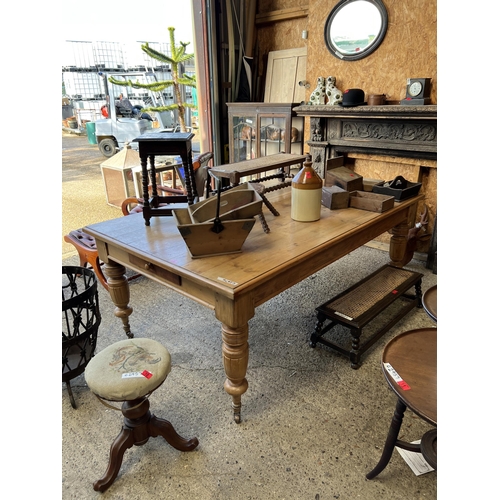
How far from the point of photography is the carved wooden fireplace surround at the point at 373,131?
306cm

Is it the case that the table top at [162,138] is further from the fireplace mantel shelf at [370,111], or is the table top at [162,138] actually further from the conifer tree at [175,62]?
the conifer tree at [175,62]

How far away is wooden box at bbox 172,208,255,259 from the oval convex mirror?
2.73 m

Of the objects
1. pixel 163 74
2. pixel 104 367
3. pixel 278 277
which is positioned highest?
pixel 163 74

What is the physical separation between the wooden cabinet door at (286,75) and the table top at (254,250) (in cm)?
241

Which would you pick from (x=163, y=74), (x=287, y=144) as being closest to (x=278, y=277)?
(x=287, y=144)

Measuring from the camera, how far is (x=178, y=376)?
204 centimetres

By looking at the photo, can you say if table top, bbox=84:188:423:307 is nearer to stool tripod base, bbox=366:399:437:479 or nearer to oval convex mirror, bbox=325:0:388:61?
A: stool tripod base, bbox=366:399:437:479

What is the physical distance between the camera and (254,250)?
5.44ft

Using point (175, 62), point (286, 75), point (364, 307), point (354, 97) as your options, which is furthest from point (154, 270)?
point (175, 62)

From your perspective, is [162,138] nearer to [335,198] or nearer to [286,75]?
[335,198]

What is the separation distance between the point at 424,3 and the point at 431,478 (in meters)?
3.32

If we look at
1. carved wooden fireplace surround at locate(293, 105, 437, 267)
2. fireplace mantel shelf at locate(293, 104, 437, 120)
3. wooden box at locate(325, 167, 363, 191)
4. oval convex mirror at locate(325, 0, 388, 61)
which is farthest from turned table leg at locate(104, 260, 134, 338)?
oval convex mirror at locate(325, 0, 388, 61)

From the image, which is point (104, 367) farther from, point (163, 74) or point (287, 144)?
point (163, 74)

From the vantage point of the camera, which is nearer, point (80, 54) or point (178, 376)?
point (178, 376)
